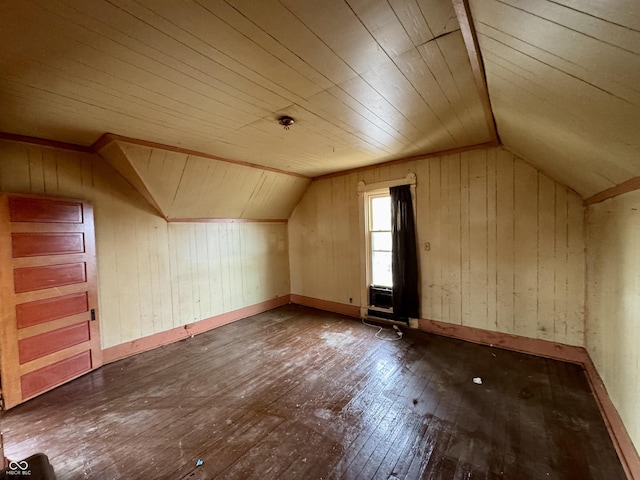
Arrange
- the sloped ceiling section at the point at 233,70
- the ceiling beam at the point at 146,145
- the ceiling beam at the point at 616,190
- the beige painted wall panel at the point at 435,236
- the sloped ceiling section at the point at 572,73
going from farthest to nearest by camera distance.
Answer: the beige painted wall panel at the point at 435,236
the ceiling beam at the point at 146,145
the ceiling beam at the point at 616,190
the sloped ceiling section at the point at 233,70
the sloped ceiling section at the point at 572,73

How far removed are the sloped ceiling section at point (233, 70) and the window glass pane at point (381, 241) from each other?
1772mm

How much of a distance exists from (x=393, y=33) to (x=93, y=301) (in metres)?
3.66

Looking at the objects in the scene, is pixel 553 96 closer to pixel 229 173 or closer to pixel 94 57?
pixel 94 57

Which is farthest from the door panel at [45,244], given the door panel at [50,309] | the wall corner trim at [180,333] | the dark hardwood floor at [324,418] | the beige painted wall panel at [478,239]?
the beige painted wall panel at [478,239]

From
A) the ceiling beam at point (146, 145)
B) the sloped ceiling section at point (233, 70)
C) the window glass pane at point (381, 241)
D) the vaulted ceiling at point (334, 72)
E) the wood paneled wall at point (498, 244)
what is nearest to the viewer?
the vaulted ceiling at point (334, 72)

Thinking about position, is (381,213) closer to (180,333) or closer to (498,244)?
(498,244)

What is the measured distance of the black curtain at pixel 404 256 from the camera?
3.78 m

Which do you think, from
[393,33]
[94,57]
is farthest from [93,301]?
[393,33]

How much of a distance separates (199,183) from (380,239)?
9.02ft

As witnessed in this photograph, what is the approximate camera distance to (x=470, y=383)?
254 cm

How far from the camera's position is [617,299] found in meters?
1.98

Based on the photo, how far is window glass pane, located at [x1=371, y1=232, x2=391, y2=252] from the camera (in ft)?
13.9

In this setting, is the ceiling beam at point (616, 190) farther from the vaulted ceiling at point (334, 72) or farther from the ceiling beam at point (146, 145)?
the ceiling beam at point (146, 145)
